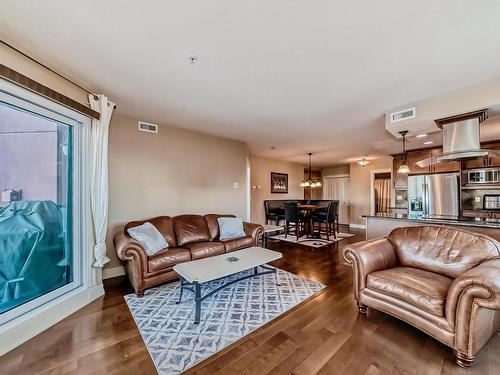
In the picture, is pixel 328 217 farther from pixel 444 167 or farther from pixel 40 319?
pixel 40 319

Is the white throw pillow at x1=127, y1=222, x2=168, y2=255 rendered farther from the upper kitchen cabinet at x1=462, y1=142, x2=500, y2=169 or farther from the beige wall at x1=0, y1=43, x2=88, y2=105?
the upper kitchen cabinet at x1=462, y1=142, x2=500, y2=169

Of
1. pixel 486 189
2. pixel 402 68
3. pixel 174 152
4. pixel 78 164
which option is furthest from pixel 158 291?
pixel 486 189

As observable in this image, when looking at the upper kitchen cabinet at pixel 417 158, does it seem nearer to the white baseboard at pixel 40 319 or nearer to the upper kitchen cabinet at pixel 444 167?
the upper kitchen cabinet at pixel 444 167

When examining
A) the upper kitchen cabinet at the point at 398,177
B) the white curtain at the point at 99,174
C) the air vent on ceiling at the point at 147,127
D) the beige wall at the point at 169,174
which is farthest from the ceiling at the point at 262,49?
the upper kitchen cabinet at the point at 398,177

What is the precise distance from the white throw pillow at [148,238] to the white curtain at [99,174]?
0.36 m

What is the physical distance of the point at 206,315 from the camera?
7.42 ft

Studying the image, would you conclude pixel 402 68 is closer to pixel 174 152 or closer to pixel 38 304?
pixel 174 152

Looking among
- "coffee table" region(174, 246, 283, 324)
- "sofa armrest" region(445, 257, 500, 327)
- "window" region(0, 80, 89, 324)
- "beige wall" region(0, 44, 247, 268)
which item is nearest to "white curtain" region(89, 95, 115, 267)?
"window" region(0, 80, 89, 324)

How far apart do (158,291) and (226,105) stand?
2.64 metres

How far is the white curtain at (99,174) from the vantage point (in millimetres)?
2693

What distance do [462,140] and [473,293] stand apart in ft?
7.03

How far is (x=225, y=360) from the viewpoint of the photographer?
165 cm

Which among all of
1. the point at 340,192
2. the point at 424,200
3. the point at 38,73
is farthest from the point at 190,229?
the point at 340,192

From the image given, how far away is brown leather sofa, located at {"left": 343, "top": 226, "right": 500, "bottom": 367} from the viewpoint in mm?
1550
